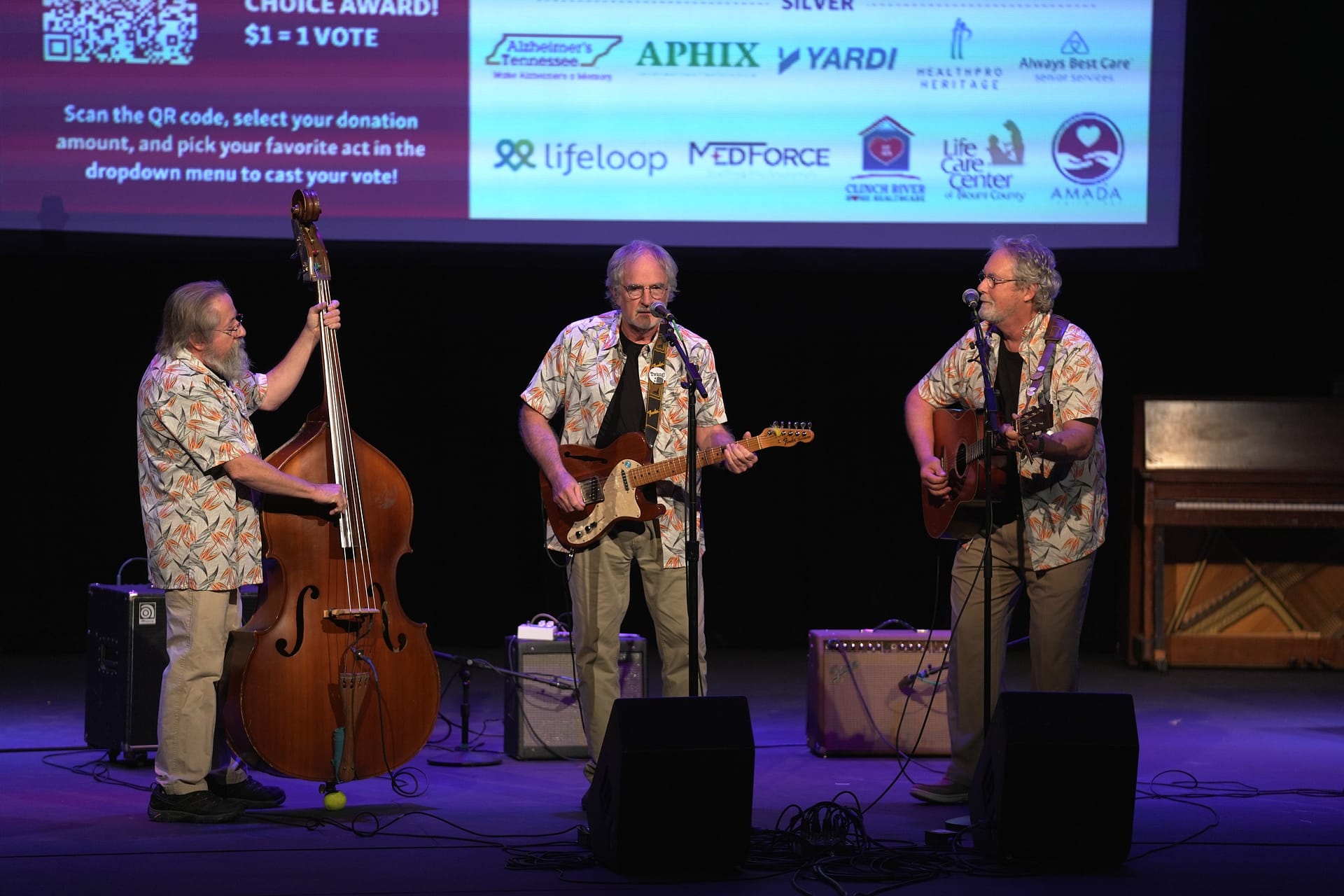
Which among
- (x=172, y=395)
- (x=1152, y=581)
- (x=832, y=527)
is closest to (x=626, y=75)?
(x=832, y=527)

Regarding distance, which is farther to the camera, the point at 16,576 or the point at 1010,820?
the point at 16,576

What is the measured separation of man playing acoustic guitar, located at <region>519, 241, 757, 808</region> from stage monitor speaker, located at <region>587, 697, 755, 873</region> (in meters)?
0.84

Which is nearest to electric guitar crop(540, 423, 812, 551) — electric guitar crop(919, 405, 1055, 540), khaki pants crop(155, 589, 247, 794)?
electric guitar crop(919, 405, 1055, 540)

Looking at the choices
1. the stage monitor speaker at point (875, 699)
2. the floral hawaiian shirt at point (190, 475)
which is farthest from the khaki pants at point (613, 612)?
the floral hawaiian shirt at point (190, 475)

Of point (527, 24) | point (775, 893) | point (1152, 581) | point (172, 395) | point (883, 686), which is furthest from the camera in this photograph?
point (1152, 581)

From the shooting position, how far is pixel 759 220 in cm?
646

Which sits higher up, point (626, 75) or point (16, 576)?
point (626, 75)

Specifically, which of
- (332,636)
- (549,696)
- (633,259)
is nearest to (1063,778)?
(633,259)

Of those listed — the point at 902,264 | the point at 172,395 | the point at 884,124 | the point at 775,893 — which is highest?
the point at 884,124

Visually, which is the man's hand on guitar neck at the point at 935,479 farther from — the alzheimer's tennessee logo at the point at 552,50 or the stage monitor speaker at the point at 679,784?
the alzheimer's tennessee logo at the point at 552,50

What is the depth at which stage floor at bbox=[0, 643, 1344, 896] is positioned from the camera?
11.5ft

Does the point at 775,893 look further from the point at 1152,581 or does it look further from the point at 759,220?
the point at 1152,581

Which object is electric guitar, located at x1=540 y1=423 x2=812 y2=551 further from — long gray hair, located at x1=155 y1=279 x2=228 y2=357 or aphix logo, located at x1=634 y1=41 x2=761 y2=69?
aphix logo, located at x1=634 y1=41 x2=761 y2=69

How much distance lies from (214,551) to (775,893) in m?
1.86
